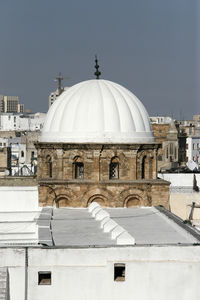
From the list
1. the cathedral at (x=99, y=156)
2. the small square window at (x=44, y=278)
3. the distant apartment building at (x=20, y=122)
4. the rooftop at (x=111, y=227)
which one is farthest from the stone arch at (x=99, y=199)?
the distant apartment building at (x=20, y=122)

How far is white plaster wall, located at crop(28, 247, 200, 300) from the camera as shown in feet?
74.5

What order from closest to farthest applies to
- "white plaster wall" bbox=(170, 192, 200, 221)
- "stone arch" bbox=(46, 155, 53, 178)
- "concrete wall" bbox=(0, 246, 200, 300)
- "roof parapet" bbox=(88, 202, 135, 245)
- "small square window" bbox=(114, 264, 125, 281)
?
"concrete wall" bbox=(0, 246, 200, 300) < "small square window" bbox=(114, 264, 125, 281) < "roof parapet" bbox=(88, 202, 135, 245) < "stone arch" bbox=(46, 155, 53, 178) < "white plaster wall" bbox=(170, 192, 200, 221)

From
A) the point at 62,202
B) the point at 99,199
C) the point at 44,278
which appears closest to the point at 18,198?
the point at 62,202

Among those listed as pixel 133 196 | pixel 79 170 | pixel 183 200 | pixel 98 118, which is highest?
pixel 98 118

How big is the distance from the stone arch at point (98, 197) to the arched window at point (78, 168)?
911 mm

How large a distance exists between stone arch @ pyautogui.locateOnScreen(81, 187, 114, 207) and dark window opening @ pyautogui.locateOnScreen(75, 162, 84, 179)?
2.97 feet

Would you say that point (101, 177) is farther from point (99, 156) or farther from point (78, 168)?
point (78, 168)

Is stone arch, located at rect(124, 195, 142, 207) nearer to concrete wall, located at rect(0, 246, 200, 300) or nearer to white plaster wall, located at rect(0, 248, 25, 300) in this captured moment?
concrete wall, located at rect(0, 246, 200, 300)

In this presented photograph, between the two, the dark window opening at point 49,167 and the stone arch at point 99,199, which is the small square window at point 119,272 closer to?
the stone arch at point 99,199

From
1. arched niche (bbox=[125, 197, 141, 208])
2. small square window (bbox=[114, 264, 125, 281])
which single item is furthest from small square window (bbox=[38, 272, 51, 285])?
arched niche (bbox=[125, 197, 141, 208])

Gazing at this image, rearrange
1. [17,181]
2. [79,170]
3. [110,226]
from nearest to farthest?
[110,226] → [79,170] → [17,181]

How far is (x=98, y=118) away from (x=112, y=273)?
10.9 metres

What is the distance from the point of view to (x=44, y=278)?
23.0 m

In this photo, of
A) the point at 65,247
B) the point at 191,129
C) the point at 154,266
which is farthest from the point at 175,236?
the point at 191,129
